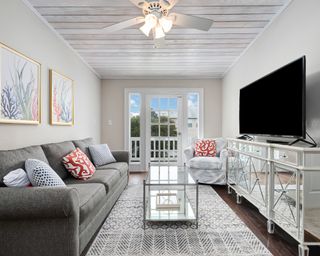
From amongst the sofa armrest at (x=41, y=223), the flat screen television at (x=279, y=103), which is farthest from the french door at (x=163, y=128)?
the sofa armrest at (x=41, y=223)

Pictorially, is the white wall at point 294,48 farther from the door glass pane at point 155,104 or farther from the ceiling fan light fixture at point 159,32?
the door glass pane at point 155,104

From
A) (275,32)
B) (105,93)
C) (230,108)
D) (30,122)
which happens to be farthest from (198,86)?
(30,122)

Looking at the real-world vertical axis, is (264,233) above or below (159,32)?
below

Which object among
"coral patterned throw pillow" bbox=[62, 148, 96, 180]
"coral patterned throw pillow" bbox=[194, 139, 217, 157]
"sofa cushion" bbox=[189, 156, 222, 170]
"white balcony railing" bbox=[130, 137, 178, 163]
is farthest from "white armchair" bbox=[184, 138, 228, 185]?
"coral patterned throw pillow" bbox=[62, 148, 96, 180]

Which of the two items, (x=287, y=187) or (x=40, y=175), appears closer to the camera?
(x=40, y=175)

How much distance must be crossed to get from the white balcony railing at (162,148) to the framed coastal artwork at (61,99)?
A: 2160 millimetres

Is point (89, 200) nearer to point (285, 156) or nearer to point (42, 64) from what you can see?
point (285, 156)

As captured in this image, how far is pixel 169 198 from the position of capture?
2.80 meters

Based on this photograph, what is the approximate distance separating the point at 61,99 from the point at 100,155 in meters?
1.02

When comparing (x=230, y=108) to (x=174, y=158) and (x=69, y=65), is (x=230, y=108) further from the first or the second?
(x=69, y=65)

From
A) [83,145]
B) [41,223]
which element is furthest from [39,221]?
[83,145]

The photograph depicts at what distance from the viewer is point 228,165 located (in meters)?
3.81

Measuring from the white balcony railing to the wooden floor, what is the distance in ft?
7.65

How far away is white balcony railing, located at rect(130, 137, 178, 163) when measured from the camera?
5.73m
